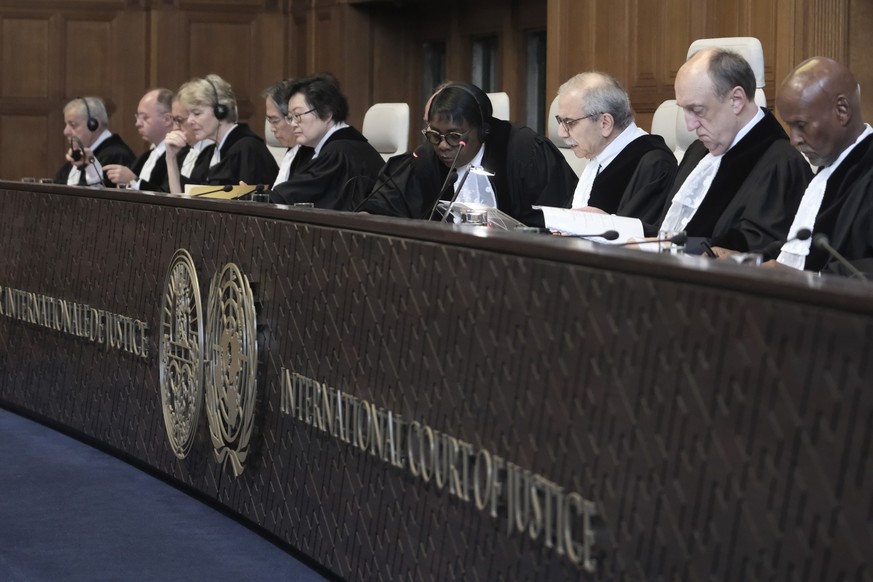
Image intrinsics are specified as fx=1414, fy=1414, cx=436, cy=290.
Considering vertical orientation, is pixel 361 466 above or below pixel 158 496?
above

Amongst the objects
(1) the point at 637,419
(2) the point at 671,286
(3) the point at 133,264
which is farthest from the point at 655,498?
(3) the point at 133,264

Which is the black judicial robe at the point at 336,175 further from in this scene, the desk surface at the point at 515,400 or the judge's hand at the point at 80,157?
the judge's hand at the point at 80,157

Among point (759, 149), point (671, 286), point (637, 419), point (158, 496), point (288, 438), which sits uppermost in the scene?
point (759, 149)

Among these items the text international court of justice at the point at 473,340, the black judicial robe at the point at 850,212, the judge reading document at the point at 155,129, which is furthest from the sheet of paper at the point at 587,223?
the judge reading document at the point at 155,129

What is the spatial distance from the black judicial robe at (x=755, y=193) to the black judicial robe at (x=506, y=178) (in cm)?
91

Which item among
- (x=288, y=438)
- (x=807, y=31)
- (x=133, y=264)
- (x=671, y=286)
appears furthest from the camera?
(x=807, y=31)

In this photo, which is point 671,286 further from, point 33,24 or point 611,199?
point 33,24

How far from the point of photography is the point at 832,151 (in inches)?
139

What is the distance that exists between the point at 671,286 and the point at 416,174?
3.15 metres

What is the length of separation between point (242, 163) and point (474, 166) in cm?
247

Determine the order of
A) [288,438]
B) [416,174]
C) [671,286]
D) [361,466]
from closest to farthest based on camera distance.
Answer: [671,286], [361,466], [288,438], [416,174]

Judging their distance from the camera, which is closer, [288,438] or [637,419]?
[637,419]

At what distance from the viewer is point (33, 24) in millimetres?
11141

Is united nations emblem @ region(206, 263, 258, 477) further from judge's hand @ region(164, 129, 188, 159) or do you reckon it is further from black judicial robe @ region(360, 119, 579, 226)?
judge's hand @ region(164, 129, 188, 159)
